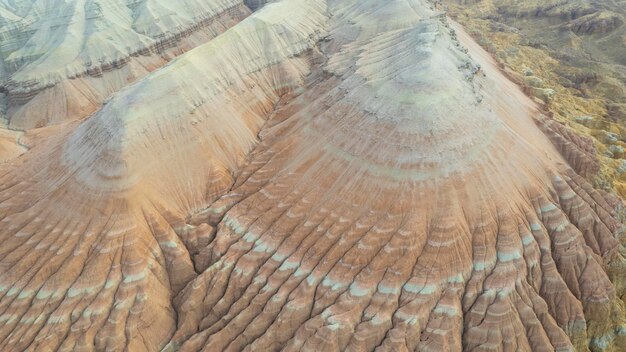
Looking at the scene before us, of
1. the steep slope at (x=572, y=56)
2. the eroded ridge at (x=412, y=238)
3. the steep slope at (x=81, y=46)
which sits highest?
the steep slope at (x=81, y=46)

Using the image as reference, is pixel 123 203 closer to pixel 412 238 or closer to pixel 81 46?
pixel 412 238

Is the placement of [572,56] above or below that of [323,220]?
below

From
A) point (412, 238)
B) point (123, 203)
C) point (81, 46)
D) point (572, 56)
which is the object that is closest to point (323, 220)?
point (412, 238)

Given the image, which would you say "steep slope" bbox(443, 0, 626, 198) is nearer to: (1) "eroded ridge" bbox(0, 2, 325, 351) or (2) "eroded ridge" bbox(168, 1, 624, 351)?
(2) "eroded ridge" bbox(168, 1, 624, 351)

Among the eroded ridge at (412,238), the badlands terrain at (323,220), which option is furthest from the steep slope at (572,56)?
the eroded ridge at (412,238)

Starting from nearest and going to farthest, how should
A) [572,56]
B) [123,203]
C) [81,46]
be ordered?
[123,203] < [81,46] < [572,56]

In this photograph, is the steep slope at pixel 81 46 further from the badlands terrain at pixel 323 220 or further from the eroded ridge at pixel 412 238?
the eroded ridge at pixel 412 238

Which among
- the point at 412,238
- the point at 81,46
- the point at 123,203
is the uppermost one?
the point at 81,46
